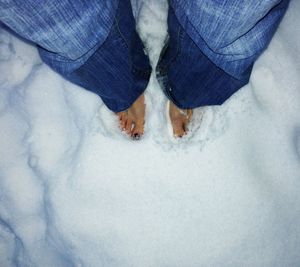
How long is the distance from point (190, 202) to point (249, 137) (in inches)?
11.4

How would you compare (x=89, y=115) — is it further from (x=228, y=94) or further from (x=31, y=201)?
(x=228, y=94)

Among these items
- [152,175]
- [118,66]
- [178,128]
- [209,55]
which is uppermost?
[209,55]

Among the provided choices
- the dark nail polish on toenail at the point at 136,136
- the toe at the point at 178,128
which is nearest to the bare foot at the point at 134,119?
the dark nail polish on toenail at the point at 136,136

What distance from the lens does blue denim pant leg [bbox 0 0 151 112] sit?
485mm

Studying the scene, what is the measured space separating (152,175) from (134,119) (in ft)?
0.66

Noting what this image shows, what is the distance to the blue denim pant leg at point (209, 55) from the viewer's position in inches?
23.3

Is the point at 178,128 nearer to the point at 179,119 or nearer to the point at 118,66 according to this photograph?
the point at 179,119

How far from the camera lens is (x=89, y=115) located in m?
1.04

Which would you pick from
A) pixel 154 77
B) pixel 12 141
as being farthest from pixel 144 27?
pixel 12 141

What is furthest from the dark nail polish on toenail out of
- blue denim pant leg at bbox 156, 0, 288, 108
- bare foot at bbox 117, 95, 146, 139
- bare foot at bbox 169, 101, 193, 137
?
blue denim pant leg at bbox 156, 0, 288, 108

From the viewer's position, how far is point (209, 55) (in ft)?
2.13

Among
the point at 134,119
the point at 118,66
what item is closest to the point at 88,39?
the point at 118,66

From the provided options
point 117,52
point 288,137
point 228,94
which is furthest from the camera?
point 288,137

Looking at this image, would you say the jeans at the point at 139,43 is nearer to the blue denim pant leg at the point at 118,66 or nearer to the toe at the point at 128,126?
the blue denim pant leg at the point at 118,66
